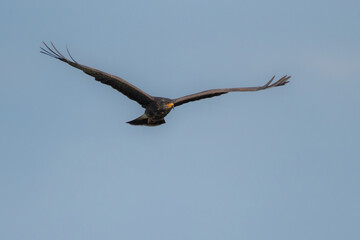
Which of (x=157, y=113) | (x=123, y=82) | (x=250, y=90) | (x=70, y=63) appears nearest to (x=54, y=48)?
(x=70, y=63)

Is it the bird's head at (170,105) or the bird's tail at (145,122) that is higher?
the bird's tail at (145,122)

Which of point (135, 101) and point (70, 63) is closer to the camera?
point (70, 63)

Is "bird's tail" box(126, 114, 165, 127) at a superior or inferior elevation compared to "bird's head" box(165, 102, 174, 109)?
superior

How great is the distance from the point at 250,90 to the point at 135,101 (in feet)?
10.6

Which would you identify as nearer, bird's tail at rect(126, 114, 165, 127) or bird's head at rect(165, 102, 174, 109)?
bird's head at rect(165, 102, 174, 109)

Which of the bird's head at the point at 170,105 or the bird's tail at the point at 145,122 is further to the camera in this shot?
the bird's tail at the point at 145,122

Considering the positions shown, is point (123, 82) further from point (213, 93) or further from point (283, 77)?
Result: point (283, 77)

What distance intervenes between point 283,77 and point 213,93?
6.63 feet

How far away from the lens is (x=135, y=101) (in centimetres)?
2367

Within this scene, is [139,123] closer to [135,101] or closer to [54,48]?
[135,101]

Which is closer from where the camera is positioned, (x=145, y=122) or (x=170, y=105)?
(x=170, y=105)

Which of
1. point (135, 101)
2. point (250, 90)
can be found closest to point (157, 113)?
point (135, 101)

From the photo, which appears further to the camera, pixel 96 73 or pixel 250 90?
pixel 250 90

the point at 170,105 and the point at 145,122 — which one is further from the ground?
the point at 145,122
